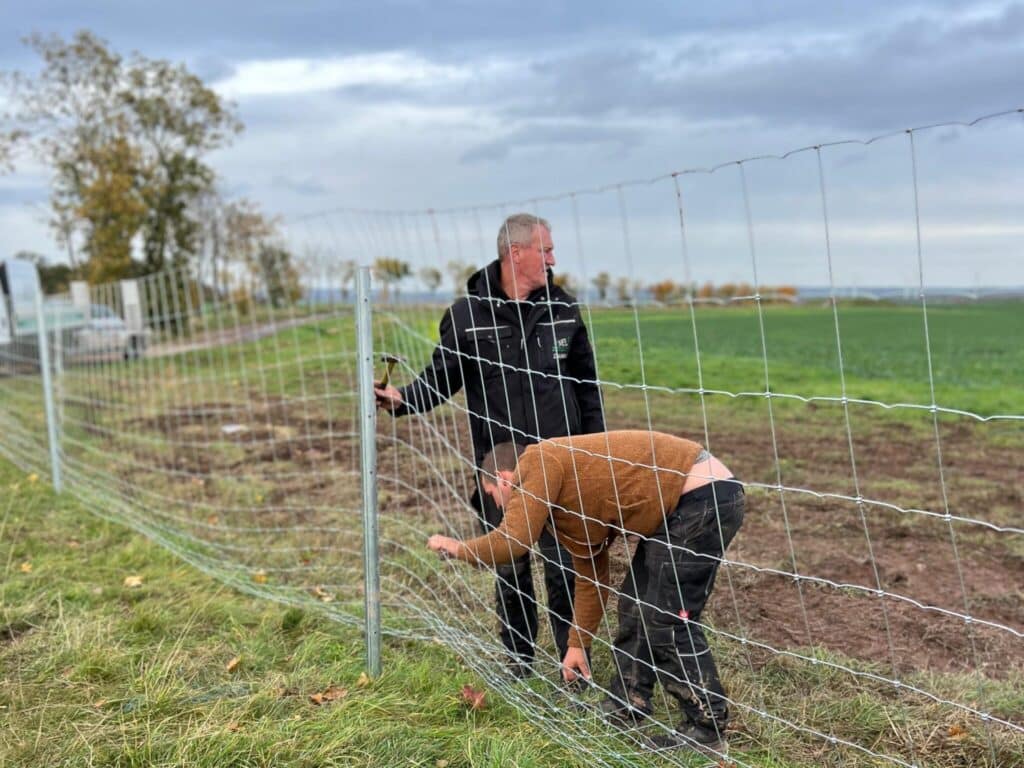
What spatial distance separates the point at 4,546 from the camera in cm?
535

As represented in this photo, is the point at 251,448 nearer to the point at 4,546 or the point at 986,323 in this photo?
the point at 4,546

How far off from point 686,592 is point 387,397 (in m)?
1.38

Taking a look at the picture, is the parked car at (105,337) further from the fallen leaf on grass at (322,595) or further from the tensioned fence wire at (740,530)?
the fallen leaf on grass at (322,595)

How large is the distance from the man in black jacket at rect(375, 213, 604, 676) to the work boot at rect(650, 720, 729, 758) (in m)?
0.55

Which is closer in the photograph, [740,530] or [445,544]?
[445,544]

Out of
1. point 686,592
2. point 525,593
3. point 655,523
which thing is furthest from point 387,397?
point 686,592

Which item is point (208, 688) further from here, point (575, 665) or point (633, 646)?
point (633, 646)

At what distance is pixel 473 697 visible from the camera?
3.31 m

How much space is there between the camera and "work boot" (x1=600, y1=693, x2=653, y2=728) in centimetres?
317

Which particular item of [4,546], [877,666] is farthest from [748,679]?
[4,546]

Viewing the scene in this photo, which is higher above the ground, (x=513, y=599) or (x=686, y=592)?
(x=686, y=592)

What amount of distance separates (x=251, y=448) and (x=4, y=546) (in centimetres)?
330

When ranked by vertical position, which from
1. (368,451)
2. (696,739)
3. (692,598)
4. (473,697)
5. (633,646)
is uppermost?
(368,451)

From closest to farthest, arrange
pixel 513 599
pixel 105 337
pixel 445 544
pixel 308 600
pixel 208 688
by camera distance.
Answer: pixel 445 544
pixel 208 688
pixel 513 599
pixel 308 600
pixel 105 337
